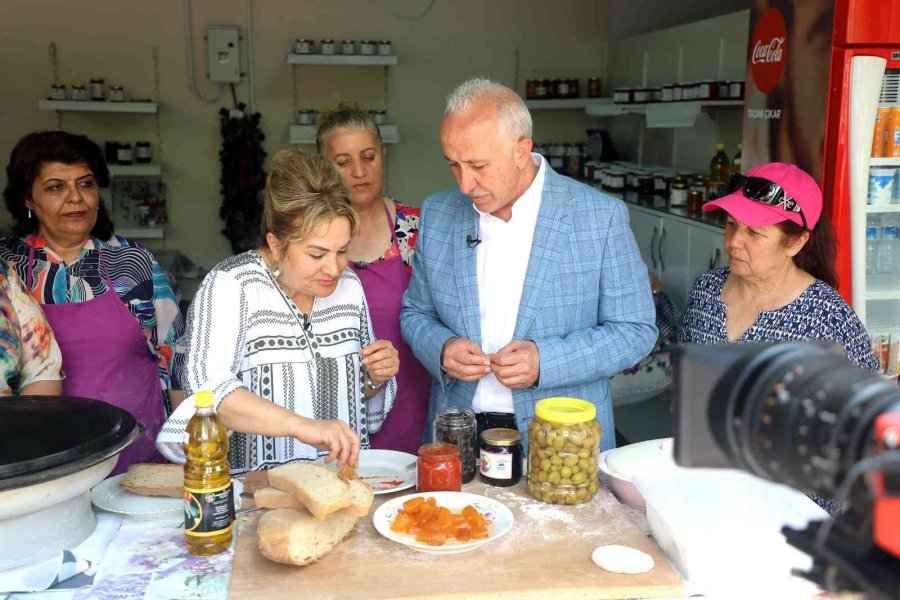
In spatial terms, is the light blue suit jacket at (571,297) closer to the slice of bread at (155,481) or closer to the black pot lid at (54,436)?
the slice of bread at (155,481)

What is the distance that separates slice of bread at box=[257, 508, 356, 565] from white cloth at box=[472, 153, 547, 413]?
2.56 ft

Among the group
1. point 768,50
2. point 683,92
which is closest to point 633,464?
point 768,50

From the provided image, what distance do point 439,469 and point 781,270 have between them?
1251 millimetres

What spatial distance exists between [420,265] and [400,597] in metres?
1.22

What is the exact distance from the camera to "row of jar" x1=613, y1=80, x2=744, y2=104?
4590 mm

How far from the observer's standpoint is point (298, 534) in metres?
1.60

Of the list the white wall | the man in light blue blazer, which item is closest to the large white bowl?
the man in light blue blazer

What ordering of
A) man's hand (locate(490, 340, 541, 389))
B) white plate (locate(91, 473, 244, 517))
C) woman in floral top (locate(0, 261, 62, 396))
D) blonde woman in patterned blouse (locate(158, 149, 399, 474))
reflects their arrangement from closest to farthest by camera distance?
white plate (locate(91, 473, 244, 517)) < blonde woman in patterned blouse (locate(158, 149, 399, 474)) < man's hand (locate(490, 340, 541, 389)) < woman in floral top (locate(0, 261, 62, 396))

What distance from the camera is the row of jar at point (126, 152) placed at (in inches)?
234

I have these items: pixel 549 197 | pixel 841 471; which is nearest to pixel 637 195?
pixel 549 197

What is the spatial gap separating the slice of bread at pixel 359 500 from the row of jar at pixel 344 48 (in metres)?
4.78

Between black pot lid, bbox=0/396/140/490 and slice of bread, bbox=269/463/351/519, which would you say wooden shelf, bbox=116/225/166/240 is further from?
slice of bread, bbox=269/463/351/519

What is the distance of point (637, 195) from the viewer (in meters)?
5.75

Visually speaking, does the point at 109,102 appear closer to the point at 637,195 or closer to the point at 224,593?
the point at 637,195
